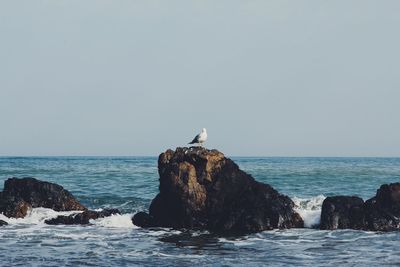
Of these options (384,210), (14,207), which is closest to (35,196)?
(14,207)

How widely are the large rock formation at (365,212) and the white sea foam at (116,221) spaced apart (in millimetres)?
7310

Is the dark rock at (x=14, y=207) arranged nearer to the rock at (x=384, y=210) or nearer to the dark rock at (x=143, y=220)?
the dark rock at (x=143, y=220)

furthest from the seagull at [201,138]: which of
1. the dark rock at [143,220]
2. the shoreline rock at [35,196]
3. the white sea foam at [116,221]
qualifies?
the shoreline rock at [35,196]

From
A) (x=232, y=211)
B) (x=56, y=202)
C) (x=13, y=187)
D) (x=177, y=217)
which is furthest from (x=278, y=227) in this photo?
(x=13, y=187)

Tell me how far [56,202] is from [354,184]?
85.9 ft

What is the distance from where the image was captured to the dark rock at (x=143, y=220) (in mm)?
25234

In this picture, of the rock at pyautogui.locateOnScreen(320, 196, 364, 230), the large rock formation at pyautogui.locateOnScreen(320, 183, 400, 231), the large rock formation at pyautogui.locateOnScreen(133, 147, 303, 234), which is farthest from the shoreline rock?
the large rock formation at pyautogui.locateOnScreen(320, 183, 400, 231)

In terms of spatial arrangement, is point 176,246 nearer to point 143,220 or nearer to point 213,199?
point 213,199

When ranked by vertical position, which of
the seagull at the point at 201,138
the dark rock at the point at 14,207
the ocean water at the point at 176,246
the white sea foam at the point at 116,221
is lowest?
the ocean water at the point at 176,246

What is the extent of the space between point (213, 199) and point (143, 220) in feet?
9.76

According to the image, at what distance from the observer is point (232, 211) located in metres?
24.0

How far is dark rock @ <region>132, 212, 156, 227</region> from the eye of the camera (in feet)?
82.8

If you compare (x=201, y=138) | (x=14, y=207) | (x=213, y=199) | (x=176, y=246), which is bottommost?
(x=176, y=246)

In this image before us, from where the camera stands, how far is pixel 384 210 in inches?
941
